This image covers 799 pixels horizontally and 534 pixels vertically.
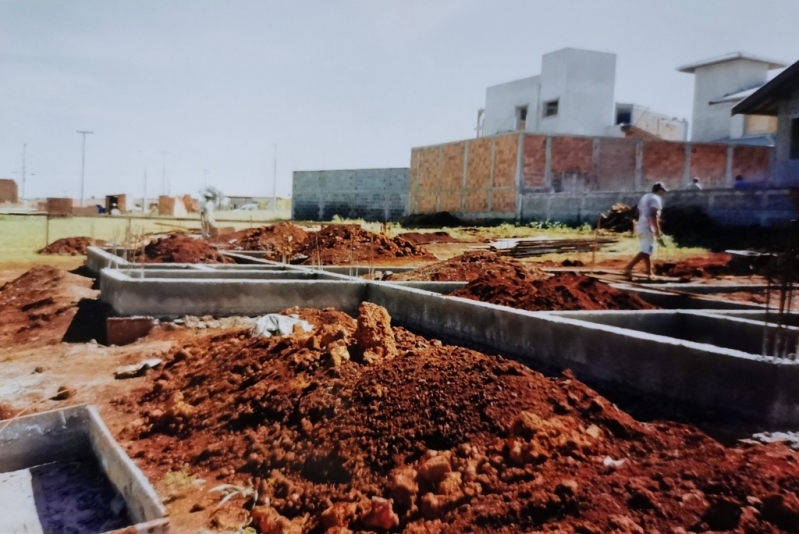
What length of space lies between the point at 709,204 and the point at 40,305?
1482 cm

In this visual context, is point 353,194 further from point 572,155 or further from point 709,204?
point 709,204

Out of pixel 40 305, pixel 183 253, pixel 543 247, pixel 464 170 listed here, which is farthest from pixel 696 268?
pixel 464 170

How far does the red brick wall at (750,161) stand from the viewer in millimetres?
A: 27859

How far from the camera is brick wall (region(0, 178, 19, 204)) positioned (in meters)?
47.7

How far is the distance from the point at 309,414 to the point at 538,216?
20.0 m

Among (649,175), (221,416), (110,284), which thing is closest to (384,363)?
(221,416)

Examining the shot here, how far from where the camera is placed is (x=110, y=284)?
23.7 ft

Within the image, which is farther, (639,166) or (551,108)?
(551,108)

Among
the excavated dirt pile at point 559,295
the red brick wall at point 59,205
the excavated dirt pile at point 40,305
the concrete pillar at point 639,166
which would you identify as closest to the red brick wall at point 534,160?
the concrete pillar at point 639,166

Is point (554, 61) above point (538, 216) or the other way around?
above

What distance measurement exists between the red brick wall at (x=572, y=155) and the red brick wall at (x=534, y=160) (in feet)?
1.46

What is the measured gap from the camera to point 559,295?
6320 millimetres

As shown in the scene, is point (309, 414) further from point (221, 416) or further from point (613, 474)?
point (613, 474)

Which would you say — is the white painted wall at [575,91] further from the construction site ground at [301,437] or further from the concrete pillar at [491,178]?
the construction site ground at [301,437]
